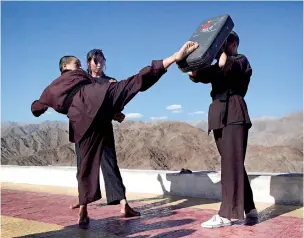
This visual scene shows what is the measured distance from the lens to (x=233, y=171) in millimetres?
3410

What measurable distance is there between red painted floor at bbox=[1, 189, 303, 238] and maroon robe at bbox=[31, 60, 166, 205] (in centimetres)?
43

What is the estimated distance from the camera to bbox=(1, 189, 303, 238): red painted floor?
10.5ft

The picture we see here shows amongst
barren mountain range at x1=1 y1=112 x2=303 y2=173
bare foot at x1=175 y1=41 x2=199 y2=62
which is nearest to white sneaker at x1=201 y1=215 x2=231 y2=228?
bare foot at x1=175 y1=41 x2=199 y2=62

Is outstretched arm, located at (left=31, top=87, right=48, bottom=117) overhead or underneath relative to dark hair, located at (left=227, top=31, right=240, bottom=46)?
underneath

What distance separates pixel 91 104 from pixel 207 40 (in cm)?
108

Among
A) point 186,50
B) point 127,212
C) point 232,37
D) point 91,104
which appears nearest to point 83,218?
point 127,212

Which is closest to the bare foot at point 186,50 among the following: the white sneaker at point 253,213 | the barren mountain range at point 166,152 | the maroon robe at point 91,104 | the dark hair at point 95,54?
the maroon robe at point 91,104

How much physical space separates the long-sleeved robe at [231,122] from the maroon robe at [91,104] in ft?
2.38

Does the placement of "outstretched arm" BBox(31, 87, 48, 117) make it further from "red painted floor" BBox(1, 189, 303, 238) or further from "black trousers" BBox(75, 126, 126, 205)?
"red painted floor" BBox(1, 189, 303, 238)

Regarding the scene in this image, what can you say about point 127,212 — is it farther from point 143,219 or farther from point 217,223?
point 217,223

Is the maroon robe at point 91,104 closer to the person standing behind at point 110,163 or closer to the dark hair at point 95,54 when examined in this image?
the person standing behind at point 110,163

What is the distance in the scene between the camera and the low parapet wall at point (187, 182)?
441 centimetres

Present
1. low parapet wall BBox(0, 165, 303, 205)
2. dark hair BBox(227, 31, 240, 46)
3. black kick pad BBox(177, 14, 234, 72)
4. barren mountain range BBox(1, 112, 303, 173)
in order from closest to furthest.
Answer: black kick pad BBox(177, 14, 234, 72)
dark hair BBox(227, 31, 240, 46)
low parapet wall BBox(0, 165, 303, 205)
barren mountain range BBox(1, 112, 303, 173)

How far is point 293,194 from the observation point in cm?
435
